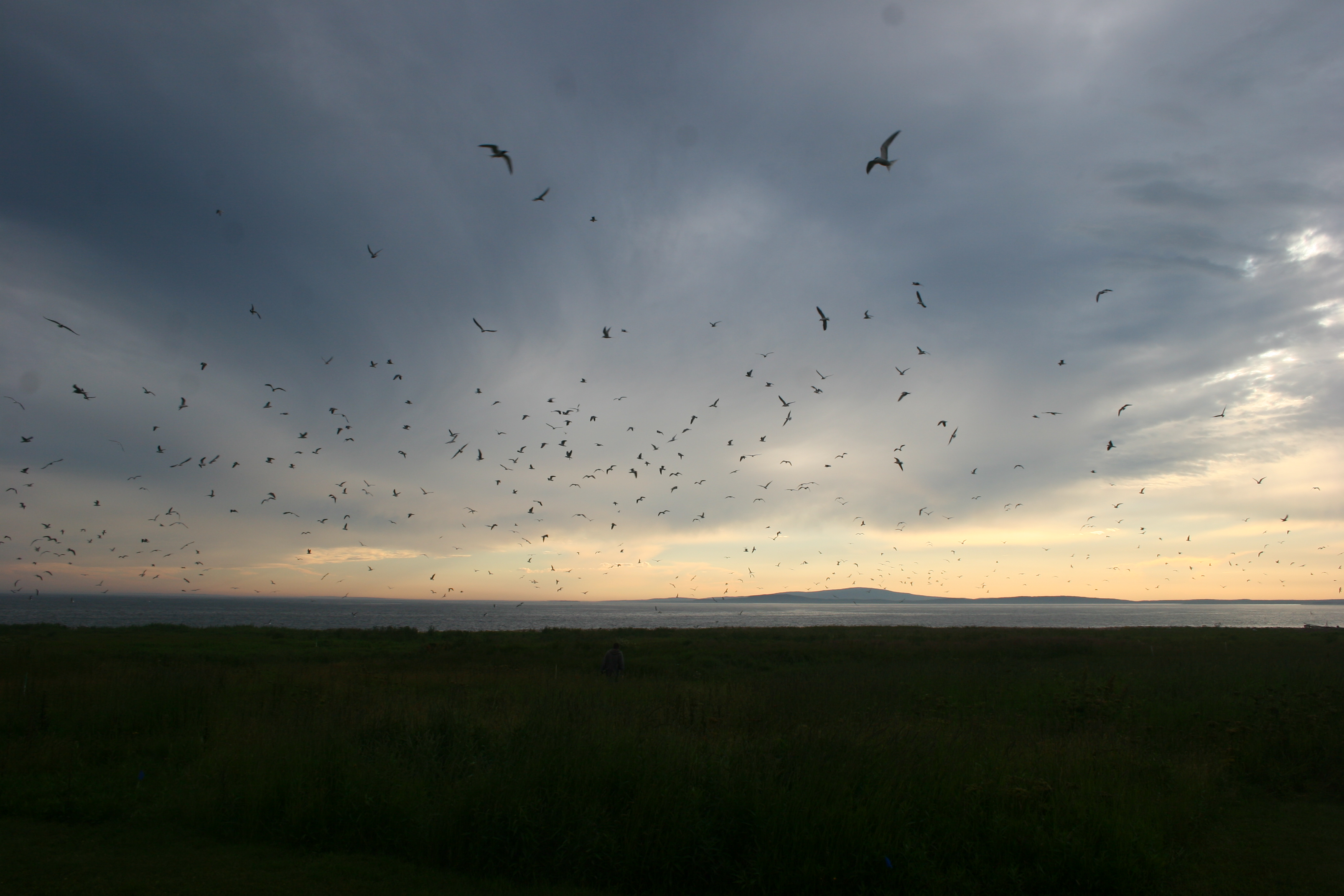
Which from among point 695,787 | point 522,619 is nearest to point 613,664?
point 695,787

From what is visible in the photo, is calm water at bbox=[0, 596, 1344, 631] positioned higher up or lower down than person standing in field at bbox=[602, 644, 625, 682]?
lower down

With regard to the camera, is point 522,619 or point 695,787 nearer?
point 695,787

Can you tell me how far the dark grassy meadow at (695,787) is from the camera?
21.9ft

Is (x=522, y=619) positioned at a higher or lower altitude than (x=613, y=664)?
lower

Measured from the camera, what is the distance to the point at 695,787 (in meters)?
7.12

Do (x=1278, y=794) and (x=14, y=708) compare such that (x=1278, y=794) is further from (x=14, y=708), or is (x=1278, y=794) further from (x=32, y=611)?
(x=32, y=611)

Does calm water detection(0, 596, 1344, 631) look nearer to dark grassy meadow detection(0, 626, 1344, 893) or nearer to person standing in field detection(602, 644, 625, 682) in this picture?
person standing in field detection(602, 644, 625, 682)

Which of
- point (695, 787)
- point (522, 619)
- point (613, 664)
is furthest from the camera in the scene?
point (522, 619)

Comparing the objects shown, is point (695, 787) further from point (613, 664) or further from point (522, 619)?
point (522, 619)

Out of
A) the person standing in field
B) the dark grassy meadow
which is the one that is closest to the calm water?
the person standing in field

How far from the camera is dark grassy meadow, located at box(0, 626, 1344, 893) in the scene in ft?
21.9

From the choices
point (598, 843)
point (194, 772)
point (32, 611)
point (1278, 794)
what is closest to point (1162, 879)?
point (1278, 794)

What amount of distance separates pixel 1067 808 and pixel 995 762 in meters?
0.92

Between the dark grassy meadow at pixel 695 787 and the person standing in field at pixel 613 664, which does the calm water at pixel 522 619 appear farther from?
the dark grassy meadow at pixel 695 787
